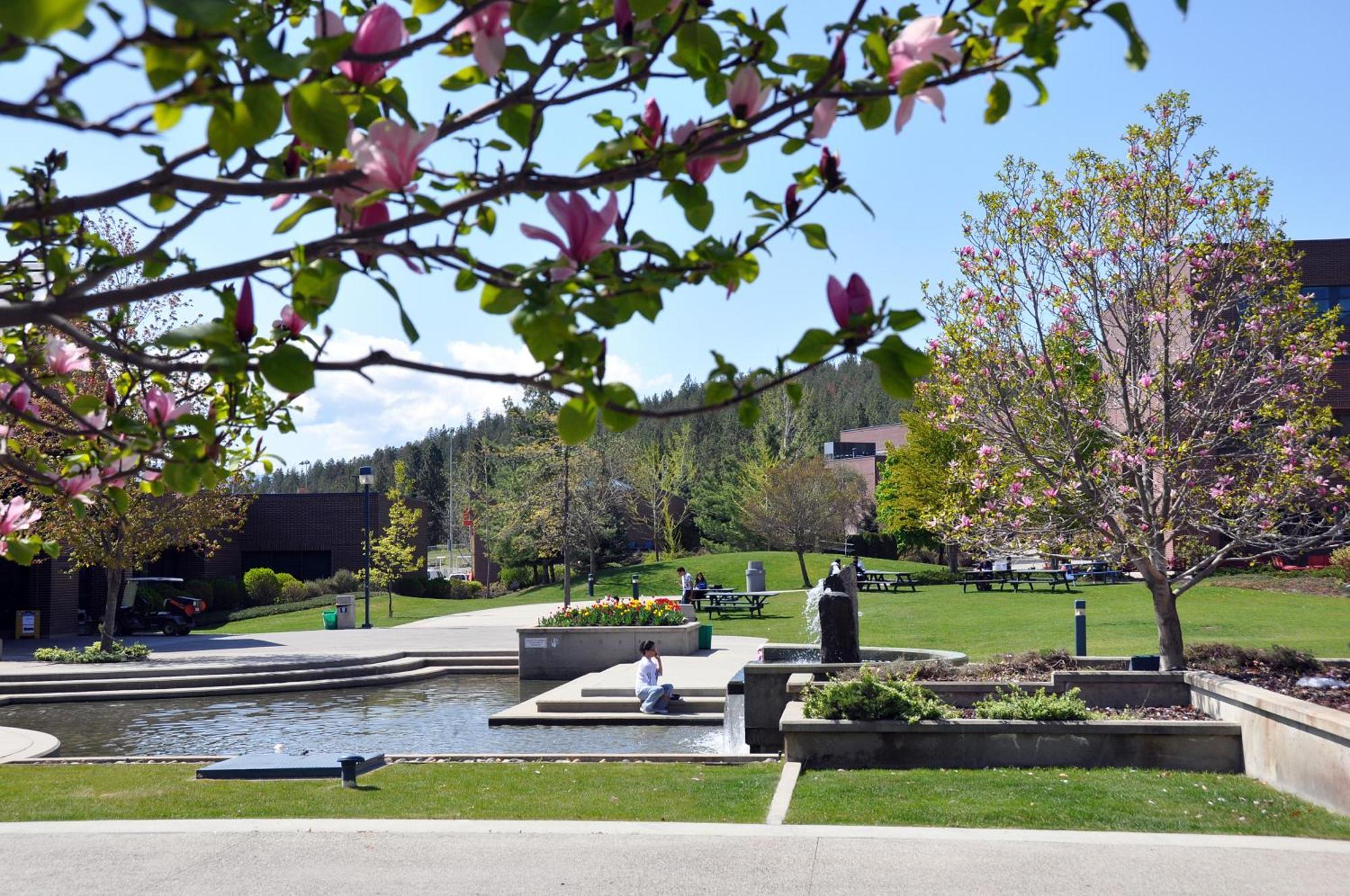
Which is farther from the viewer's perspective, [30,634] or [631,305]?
[30,634]

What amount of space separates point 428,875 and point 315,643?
22546 millimetres

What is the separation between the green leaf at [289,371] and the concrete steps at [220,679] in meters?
20.3

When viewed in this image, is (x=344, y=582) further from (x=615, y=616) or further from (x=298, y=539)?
(x=615, y=616)

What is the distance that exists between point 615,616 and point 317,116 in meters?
21.5

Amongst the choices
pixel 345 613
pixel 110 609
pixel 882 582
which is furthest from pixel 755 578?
pixel 110 609

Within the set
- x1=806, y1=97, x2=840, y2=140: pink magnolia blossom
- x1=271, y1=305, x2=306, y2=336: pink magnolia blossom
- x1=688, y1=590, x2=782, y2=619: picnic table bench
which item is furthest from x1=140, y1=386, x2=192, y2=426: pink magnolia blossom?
x1=688, y1=590, x2=782, y2=619: picnic table bench

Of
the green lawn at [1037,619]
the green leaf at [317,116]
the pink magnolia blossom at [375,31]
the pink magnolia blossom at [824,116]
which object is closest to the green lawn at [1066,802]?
the pink magnolia blossom at [824,116]

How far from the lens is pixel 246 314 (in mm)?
2814

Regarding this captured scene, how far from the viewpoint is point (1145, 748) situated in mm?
10609

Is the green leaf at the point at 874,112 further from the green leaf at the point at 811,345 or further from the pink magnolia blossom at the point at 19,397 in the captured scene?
the pink magnolia blossom at the point at 19,397

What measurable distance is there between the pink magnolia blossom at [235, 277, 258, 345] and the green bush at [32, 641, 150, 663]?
2383cm

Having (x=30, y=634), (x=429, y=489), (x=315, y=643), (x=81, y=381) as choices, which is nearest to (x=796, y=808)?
(x=81, y=381)

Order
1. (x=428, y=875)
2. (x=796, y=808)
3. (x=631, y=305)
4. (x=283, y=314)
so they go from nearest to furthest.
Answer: (x=631, y=305) < (x=283, y=314) < (x=428, y=875) < (x=796, y=808)

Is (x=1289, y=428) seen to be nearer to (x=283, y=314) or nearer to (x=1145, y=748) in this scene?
(x=1145, y=748)
